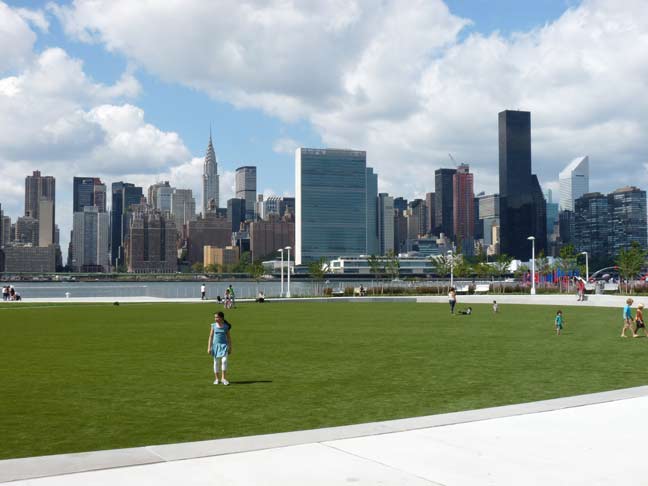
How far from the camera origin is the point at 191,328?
1153 inches

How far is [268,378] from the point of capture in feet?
47.3

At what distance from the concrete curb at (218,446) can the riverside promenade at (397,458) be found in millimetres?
12

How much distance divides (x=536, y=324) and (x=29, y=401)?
24.8 metres

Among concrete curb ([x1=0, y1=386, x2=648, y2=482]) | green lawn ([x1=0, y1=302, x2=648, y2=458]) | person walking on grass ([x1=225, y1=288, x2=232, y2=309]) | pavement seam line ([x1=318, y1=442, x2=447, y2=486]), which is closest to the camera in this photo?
pavement seam line ([x1=318, y1=442, x2=447, y2=486])

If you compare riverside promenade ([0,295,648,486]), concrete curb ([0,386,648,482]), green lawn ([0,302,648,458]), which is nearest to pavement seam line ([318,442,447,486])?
riverside promenade ([0,295,648,486])

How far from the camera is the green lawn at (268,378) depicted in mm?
9805

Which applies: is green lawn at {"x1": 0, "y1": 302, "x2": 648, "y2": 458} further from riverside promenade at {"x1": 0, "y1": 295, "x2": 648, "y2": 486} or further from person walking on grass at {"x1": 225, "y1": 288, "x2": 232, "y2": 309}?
person walking on grass at {"x1": 225, "y1": 288, "x2": 232, "y2": 309}

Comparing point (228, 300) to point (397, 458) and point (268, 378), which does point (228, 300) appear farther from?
point (397, 458)

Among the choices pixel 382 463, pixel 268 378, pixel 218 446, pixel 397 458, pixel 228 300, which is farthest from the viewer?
pixel 228 300

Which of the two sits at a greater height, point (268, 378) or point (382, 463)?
point (382, 463)

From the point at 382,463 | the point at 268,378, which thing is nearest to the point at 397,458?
the point at 382,463

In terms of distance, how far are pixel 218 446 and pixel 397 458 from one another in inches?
85.5

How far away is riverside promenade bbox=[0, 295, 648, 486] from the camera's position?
689 centimetres

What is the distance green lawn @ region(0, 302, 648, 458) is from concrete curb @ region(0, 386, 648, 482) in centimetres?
73
